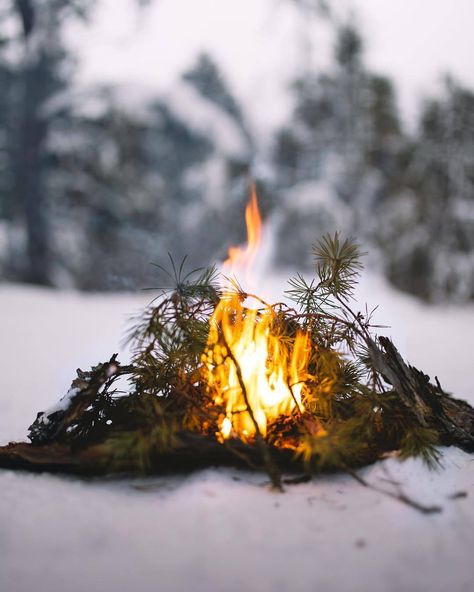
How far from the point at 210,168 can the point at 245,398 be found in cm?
1139

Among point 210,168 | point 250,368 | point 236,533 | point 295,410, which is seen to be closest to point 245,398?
point 250,368

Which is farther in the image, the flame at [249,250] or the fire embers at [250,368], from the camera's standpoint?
the flame at [249,250]

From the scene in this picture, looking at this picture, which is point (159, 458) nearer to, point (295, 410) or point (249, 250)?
point (295, 410)

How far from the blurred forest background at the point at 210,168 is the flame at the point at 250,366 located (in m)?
7.27

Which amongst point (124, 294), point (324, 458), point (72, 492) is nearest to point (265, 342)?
point (324, 458)

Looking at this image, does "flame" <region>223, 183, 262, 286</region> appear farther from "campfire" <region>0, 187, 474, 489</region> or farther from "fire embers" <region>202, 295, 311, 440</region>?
"fire embers" <region>202, 295, 311, 440</region>

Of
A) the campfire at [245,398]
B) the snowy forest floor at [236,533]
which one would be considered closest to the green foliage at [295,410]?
the campfire at [245,398]

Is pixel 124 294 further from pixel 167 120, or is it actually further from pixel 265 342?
pixel 265 342

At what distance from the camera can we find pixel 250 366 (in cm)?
172

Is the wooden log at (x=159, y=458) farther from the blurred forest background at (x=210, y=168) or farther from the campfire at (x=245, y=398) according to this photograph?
the blurred forest background at (x=210, y=168)

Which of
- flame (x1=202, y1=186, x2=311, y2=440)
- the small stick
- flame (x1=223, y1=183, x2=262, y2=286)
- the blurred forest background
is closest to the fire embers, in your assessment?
flame (x1=202, y1=186, x2=311, y2=440)

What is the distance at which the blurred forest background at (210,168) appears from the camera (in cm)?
1081

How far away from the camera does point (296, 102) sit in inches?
604

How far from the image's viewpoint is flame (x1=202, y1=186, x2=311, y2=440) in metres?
1.67
